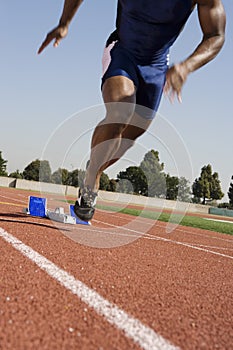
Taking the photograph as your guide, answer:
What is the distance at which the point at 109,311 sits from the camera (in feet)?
6.23

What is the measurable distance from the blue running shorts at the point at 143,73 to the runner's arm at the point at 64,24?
472 mm

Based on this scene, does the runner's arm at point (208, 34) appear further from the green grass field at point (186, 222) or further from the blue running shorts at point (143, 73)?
the green grass field at point (186, 222)

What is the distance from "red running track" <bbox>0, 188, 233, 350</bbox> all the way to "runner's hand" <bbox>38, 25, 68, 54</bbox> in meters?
1.75

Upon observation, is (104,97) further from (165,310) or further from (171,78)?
(165,310)

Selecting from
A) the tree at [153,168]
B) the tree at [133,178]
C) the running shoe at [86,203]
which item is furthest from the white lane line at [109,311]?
the tree at [133,178]

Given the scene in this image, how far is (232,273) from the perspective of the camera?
383cm

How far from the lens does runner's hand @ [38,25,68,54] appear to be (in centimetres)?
356

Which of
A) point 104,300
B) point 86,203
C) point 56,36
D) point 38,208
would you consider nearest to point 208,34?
point 56,36

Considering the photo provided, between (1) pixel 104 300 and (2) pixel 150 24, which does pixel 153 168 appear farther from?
(1) pixel 104 300

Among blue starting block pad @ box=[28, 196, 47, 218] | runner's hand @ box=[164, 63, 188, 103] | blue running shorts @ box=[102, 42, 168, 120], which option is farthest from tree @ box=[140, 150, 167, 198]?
runner's hand @ box=[164, 63, 188, 103]

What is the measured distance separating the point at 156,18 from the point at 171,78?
3.99ft

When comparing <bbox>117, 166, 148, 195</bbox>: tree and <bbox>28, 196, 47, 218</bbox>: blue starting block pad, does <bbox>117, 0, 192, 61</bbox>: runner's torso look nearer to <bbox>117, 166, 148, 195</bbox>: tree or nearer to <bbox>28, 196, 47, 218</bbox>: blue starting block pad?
<bbox>28, 196, 47, 218</bbox>: blue starting block pad

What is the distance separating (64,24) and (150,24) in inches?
31.1

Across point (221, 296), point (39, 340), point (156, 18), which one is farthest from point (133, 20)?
point (39, 340)
